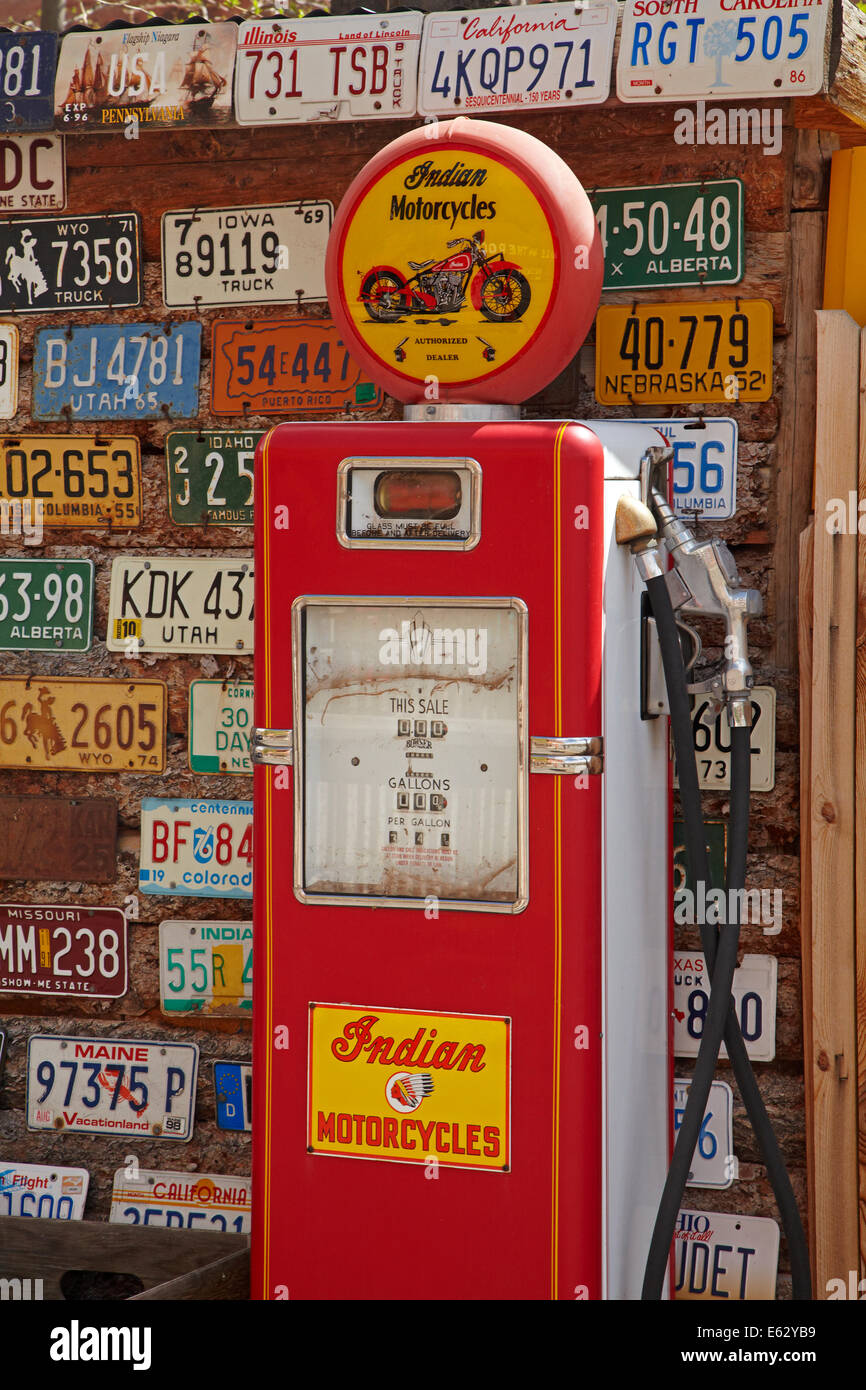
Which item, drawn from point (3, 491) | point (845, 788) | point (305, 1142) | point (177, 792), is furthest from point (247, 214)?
point (305, 1142)

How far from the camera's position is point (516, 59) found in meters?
3.00

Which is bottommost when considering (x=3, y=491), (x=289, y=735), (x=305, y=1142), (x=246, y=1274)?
(x=246, y=1274)

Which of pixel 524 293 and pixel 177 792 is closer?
pixel 524 293

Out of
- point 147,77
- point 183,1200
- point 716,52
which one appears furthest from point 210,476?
point 183,1200

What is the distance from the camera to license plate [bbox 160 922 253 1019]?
3396 mm

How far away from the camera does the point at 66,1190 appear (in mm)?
3500

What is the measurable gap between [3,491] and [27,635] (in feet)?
1.24

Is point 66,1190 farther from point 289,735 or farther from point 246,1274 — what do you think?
point 289,735

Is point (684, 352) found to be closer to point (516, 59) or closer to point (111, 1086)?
point (516, 59)

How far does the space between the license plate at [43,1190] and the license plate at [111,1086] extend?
11 centimetres

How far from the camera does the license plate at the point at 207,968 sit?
340 cm

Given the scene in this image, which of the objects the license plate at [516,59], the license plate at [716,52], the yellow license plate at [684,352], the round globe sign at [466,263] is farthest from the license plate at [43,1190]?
the license plate at [716,52]

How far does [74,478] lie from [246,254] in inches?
27.7

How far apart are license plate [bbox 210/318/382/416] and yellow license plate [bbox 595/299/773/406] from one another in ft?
1.83
